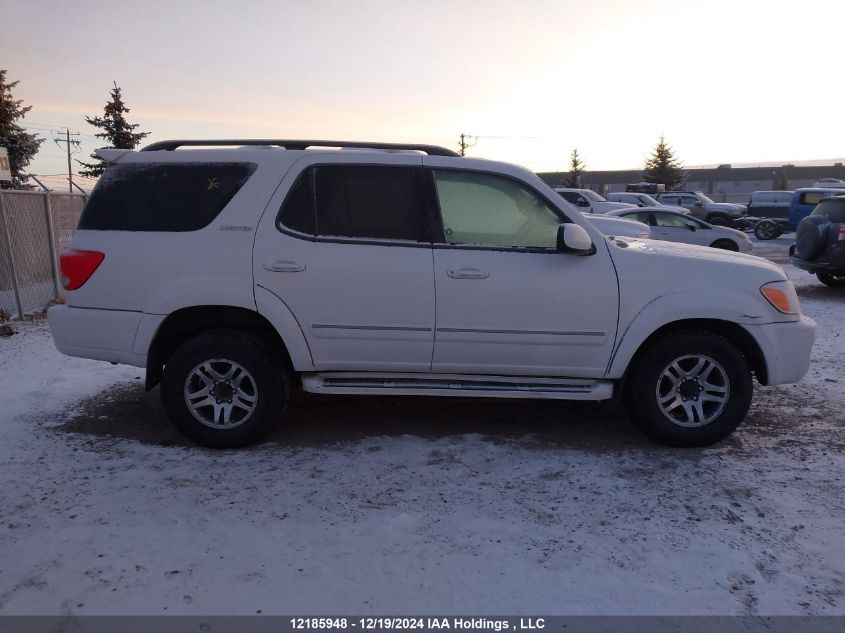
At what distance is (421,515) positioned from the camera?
3.36 metres

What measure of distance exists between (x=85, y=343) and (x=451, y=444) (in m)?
2.56

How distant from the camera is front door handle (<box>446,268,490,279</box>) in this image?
410 cm

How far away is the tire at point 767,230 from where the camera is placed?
80.4 feet

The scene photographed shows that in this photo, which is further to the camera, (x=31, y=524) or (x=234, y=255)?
(x=234, y=255)

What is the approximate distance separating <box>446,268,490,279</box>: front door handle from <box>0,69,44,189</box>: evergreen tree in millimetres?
27761

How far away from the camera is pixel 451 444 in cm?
435

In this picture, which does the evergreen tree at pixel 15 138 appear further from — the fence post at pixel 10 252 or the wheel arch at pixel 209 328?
the wheel arch at pixel 209 328

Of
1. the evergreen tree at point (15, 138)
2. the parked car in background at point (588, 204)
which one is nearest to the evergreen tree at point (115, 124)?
the evergreen tree at point (15, 138)

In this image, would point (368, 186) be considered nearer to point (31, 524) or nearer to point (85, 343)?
point (85, 343)

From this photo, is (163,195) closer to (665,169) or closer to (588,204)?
(588,204)

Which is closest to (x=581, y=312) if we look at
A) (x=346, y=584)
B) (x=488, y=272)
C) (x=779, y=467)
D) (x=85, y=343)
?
(x=488, y=272)

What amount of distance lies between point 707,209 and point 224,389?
87.4ft

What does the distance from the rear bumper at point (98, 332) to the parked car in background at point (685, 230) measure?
1199cm
